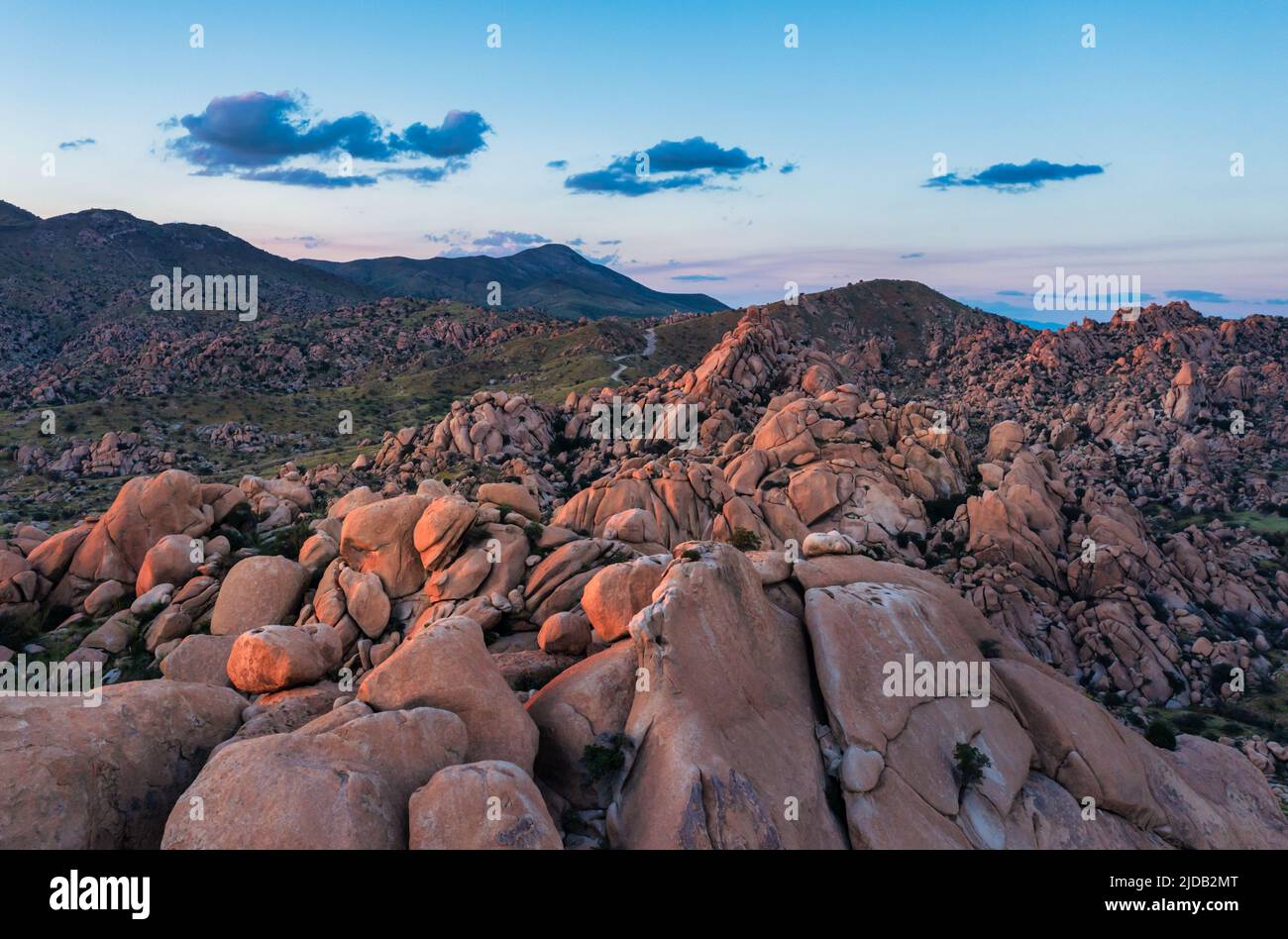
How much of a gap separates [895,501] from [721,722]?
63.0 m

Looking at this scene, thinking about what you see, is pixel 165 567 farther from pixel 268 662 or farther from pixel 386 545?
pixel 268 662

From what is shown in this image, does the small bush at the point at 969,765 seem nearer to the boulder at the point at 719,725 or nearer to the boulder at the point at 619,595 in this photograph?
the boulder at the point at 719,725

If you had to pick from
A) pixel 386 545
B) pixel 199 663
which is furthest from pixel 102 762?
pixel 386 545

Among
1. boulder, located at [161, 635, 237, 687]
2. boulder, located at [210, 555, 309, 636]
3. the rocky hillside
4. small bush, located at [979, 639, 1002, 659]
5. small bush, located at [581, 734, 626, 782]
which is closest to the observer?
the rocky hillside

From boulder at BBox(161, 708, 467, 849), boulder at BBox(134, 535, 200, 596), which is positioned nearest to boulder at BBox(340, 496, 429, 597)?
boulder at BBox(134, 535, 200, 596)

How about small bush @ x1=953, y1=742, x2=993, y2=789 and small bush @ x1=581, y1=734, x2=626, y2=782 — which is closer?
small bush @ x1=581, y1=734, x2=626, y2=782

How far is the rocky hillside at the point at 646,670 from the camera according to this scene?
2028cm

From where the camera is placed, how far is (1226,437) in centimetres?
13538

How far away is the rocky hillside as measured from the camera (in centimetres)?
2028

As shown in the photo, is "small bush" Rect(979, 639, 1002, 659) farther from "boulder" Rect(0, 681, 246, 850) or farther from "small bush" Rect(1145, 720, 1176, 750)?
"boulder" Rect(0, 681, 246, 850)

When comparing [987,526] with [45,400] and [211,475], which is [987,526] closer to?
[211,475]

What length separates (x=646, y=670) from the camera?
85.2 ft

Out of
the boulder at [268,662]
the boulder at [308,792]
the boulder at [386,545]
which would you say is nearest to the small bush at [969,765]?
the boulder at [308,792]
